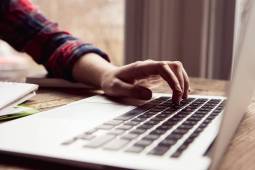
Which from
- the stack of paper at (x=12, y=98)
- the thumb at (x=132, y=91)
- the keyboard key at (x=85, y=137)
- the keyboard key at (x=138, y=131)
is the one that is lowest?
the thumb at (x=132, y=91)

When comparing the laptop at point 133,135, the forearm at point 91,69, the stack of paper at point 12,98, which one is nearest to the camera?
the laptop at point 133,135

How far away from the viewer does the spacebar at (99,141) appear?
1.34 ft

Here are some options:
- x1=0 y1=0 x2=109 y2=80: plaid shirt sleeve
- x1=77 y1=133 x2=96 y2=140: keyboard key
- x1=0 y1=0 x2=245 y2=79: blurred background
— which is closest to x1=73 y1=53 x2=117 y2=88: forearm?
x1=0 y1=0 x2=109 y2=80: plaid shirt sleeve

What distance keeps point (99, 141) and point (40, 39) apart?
0.67 meters

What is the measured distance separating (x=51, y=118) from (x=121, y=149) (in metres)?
0.19

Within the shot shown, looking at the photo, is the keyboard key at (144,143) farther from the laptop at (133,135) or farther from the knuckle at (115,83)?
the knuckle at (115,83)

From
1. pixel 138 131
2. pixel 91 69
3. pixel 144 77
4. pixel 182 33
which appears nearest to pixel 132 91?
pixel 144 77

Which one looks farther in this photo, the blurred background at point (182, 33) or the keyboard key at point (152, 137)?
the blurred background at point (182, 33)

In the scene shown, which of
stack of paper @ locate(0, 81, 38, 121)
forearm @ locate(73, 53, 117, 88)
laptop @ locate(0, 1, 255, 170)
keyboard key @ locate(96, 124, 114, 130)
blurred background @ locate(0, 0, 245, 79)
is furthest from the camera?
blurred background @ locate(0, 0, 245, 79)

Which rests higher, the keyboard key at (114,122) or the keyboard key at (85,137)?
the keyboard key at (85,137)

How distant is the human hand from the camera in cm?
72

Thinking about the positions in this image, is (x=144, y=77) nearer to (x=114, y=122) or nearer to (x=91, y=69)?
(x=91, y=69)

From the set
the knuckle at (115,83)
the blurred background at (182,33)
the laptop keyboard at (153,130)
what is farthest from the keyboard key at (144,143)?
the blurred background at (182,33)

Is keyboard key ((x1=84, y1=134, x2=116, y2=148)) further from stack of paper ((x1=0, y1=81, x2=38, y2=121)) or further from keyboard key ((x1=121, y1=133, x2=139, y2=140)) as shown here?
stack of paper ((x1=0, y1=81, x2=38, y2=121))
